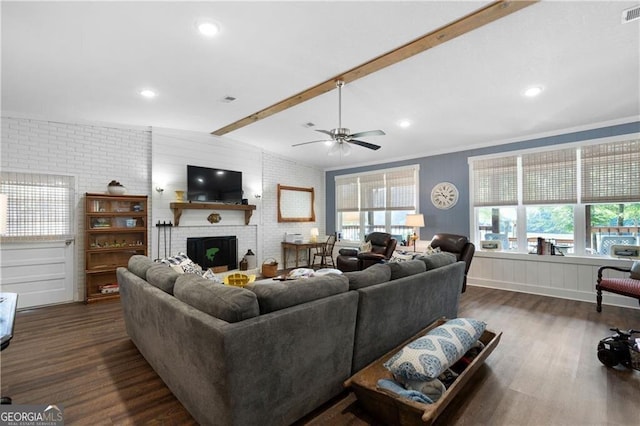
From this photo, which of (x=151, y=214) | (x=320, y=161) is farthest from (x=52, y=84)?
(x=320, y=161)

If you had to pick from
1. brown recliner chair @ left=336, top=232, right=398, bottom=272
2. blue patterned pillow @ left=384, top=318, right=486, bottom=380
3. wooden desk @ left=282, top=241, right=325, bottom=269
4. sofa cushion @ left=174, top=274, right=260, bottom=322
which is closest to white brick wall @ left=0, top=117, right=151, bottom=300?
wooden desk @ left=282, top=241, right=325, bottom=269

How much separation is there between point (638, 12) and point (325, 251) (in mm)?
6150

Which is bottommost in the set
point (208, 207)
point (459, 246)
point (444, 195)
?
point (459, 246)

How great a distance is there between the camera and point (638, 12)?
90.7 inches

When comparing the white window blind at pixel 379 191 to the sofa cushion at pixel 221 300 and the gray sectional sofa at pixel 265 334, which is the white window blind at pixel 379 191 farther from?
the sofa cushion at pixel 221 300

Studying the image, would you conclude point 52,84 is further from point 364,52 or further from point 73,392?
point 364,52

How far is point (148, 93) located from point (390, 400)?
4.38 meters

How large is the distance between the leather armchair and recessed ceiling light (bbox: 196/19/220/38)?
4.17m

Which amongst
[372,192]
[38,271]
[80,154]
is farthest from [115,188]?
[372,192]

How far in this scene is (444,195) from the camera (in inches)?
240

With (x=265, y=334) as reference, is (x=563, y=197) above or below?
above

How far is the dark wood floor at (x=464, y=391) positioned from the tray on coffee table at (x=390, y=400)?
0.51 ft

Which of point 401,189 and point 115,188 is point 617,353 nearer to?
point 401,189

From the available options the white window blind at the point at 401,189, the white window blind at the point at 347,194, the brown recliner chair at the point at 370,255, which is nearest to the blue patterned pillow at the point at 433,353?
the brown recliner chair at the point at 370,255
